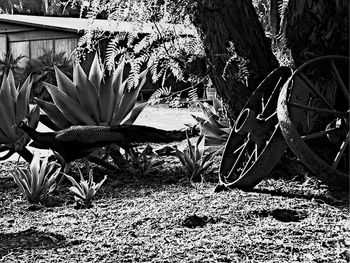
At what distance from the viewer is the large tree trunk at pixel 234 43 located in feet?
14.7

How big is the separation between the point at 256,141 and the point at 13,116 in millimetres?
2354

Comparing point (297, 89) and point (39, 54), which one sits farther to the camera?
point (39, 54)

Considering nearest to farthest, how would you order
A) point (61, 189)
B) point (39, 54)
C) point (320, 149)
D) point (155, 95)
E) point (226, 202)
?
point (226, 202) < point (320, 149) < point (61, 189) < point (155, 95) < point (39, 54)

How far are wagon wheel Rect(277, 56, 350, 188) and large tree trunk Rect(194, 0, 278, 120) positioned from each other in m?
0.52

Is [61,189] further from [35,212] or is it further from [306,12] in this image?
[306,12]

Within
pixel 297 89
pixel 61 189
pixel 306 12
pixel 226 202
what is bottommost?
pixel 61 189

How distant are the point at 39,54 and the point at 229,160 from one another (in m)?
16.9

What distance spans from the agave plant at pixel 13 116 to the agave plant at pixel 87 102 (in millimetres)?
251

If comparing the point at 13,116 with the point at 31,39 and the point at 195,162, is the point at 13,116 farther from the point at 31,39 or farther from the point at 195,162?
the point at 31,39

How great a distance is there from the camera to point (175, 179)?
4922 mm

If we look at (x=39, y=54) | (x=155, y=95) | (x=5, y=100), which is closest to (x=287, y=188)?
(x=155, y=95)

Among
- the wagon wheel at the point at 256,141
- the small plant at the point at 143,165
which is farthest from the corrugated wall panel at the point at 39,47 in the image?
the wagon wheel at the point at 256,141

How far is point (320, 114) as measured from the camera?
4215mm

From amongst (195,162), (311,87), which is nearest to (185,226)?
(311,87)
